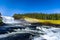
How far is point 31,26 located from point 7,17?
110cm

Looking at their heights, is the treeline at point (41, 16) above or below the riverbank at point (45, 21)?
above

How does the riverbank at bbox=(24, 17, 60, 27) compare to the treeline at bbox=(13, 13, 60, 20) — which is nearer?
the treeline at bbox=(13, 13, 60, 20)

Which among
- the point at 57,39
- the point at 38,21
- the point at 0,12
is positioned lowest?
the point at 57,39

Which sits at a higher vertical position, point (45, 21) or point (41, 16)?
point (41, 16)

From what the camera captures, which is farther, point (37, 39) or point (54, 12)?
point (54, 12)

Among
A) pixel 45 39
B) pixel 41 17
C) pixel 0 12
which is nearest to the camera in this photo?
pixel 45 39

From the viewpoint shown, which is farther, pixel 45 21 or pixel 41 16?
pixel 45 21

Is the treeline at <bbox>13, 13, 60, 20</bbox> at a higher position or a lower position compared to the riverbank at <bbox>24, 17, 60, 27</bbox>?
higher

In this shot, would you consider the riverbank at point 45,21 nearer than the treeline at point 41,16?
No

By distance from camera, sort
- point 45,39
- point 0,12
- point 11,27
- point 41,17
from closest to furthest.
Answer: point 45,39 → point 0,12 → point 11,27 → point 41,17

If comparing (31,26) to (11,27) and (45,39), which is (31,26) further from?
(45,39)

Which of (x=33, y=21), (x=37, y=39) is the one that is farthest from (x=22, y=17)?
(x=37, y=39)

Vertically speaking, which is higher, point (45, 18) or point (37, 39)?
point (45, 18)

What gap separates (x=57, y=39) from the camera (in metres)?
4.72
